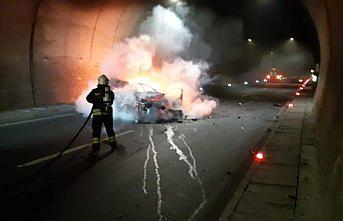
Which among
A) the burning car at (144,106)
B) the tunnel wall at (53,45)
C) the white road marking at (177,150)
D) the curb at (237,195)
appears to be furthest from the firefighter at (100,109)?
the tunnel wall at (53,45)

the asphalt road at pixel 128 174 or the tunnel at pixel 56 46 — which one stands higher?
the tunnel at pixel 56 46

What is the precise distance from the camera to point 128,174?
7.60m

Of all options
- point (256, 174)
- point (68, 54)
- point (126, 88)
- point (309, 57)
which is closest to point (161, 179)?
point (256, 174)

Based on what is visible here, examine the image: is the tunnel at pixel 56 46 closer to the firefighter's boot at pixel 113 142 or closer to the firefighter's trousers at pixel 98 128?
the firefighter's boot at pixel 113 142

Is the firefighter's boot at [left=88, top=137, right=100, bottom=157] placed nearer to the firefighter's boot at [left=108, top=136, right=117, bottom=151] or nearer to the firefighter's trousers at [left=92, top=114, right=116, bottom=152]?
the firefighter's trousers at [left=92, top=114, right=116, bottom=152]

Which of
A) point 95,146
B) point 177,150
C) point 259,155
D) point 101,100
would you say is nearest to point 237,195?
point 259,155

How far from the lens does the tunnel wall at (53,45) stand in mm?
16406

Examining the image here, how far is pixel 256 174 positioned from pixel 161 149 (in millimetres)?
3341

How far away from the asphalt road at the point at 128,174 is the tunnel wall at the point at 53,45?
4826 mm

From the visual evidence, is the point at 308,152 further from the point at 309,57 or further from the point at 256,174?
the point at 309,57

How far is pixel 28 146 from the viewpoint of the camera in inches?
398

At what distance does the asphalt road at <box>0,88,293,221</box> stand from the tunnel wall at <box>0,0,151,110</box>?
4.83 m

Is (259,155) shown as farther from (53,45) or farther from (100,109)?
(53,45)

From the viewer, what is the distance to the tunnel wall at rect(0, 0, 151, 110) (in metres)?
16.4
